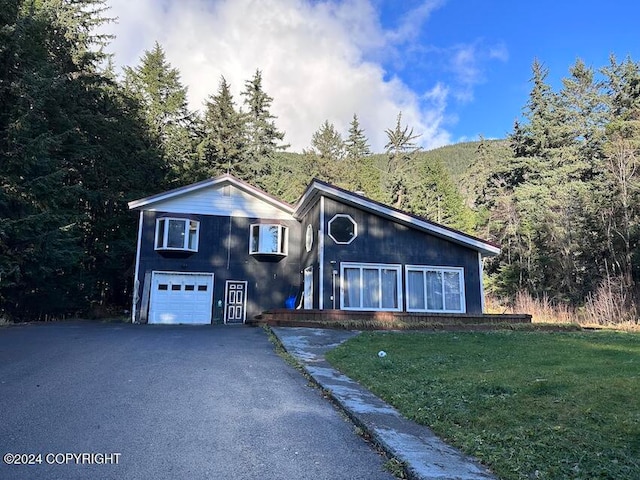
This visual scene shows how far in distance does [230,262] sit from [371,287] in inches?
273

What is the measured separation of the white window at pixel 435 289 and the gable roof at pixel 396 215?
124cm

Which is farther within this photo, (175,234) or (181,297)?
(181,297)

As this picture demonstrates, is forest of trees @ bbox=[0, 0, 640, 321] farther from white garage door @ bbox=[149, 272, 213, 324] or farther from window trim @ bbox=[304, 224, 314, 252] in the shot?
window trim @ bbox=[304, 224, 314, 252]

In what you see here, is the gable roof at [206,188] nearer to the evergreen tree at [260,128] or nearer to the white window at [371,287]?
the white window at [371,287]

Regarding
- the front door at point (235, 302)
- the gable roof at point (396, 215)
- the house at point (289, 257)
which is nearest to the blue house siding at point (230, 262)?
the house at point (289, 257)

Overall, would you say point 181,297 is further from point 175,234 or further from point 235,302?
point 175,234

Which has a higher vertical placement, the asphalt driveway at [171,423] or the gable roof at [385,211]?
the gable roof at [385,211]

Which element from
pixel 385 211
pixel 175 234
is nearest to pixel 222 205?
pixel 175 234

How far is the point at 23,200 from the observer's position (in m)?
16.4

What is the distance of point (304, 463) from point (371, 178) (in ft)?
131

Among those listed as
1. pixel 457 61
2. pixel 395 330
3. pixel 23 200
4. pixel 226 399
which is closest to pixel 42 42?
pixel 23 200

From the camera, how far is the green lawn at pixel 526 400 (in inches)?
126

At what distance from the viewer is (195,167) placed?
2889 centimetres

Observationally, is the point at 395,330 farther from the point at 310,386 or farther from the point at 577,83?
the point at 577,83
